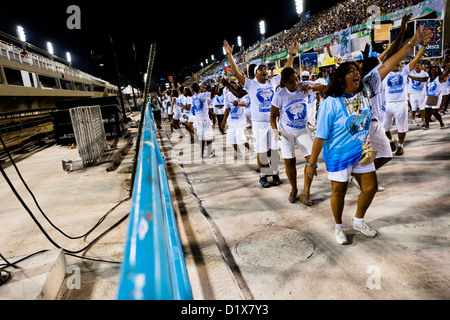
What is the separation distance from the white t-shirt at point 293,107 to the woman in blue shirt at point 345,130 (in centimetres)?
117

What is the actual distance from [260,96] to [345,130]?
2344mm

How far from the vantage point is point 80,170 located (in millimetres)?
7359

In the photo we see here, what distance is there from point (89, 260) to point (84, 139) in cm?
538

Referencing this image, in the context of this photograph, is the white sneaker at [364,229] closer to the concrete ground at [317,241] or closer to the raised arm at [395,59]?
the concrete ground at [317,241]

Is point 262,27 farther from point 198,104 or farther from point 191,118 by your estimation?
point 198,104

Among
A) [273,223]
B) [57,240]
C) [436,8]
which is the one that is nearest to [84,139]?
[57,240]

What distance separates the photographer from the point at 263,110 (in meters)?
4.89

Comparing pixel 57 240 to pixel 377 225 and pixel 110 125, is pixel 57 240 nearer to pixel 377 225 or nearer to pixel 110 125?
pixel 377 225

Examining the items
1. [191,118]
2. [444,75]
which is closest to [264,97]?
[191,118]

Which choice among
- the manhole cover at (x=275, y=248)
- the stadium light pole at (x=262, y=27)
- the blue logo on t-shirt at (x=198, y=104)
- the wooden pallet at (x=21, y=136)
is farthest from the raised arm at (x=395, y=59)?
the stadium light pole at (x=262, y=27)

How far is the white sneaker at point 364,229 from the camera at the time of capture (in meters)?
2.91

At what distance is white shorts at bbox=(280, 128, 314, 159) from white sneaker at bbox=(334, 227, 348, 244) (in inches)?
55.9

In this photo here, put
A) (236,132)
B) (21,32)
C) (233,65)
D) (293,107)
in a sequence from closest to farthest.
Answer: (293,107) < (233,65) < (236,132) < (21,32)

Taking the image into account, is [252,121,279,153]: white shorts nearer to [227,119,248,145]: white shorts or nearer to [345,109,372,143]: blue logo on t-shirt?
[345,109,372,143]: blue logo on t-shirt
